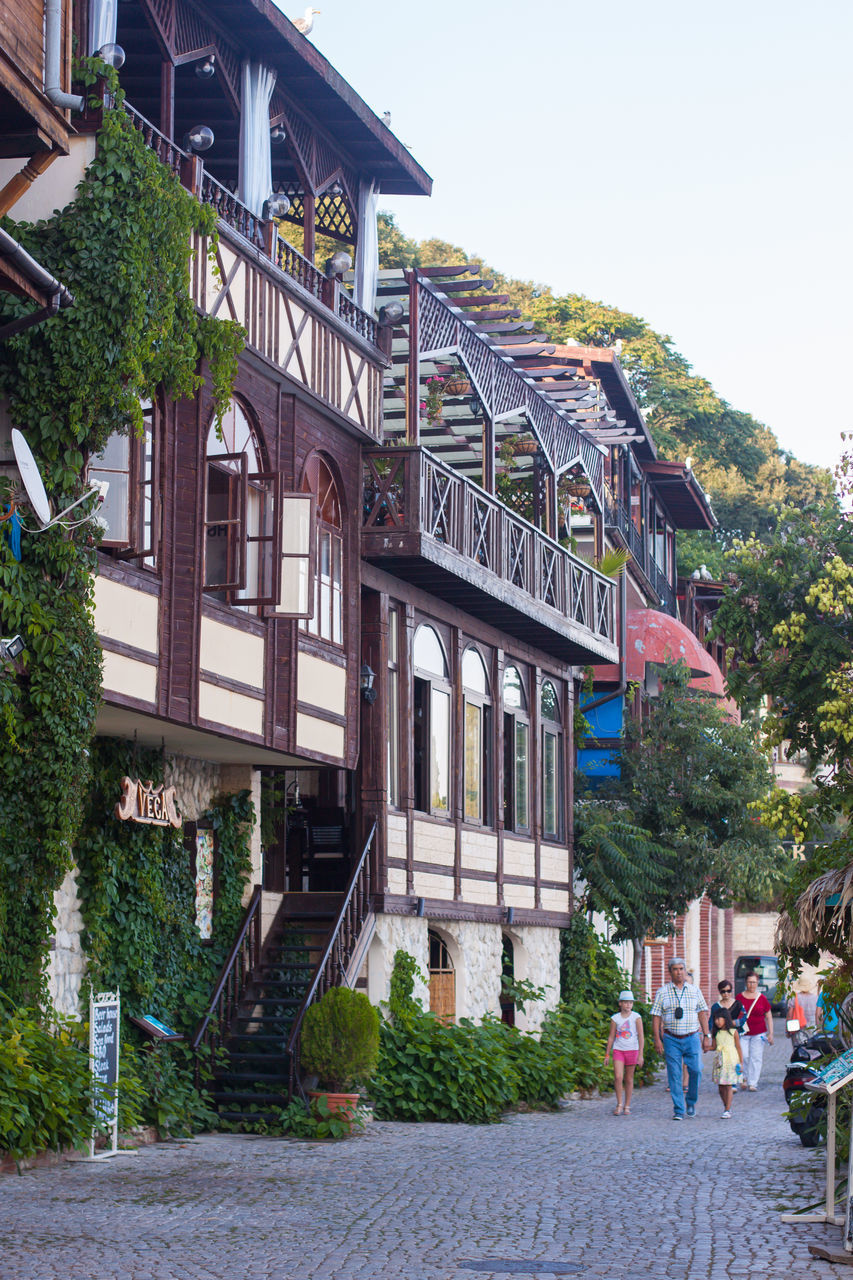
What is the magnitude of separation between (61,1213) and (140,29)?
1137 cm

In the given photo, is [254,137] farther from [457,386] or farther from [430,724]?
[430,724]

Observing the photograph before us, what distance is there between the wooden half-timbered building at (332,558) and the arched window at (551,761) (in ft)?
0.26

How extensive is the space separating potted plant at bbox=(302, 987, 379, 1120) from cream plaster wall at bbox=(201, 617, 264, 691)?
3320 mm

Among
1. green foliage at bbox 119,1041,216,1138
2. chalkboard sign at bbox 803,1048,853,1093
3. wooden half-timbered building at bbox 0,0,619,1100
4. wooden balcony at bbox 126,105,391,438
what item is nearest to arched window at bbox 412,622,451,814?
wooden half-timbered building at bbox 0,0,619,1100

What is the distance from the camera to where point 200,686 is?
53.9ft

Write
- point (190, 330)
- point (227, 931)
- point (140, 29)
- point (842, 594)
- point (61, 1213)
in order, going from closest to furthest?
point (61, 1213)
point (190, 330)
point (140, 29)
point (227, 931)
point (842, 594)

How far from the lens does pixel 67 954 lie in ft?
52.2

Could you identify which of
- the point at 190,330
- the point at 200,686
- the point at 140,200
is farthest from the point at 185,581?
the point at 140,200

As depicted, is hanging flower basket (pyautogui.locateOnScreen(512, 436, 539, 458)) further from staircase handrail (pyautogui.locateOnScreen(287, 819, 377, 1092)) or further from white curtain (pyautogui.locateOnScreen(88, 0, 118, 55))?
white curtain (pyautogui.locateOnScreen(88, 0, 118, 55))

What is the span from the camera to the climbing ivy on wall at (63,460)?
13820mm

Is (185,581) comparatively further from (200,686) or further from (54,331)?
(54,331)

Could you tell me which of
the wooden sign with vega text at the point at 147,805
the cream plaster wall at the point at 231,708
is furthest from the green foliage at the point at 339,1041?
the cream plaster wall at the point at 231,708

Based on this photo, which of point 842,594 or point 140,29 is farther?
point 842,594

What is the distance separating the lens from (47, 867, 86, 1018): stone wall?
51.2 feet
